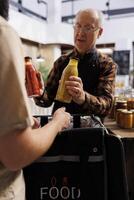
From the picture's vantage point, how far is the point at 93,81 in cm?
175

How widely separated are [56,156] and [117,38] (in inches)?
304

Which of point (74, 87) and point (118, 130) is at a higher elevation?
point (74, 87)

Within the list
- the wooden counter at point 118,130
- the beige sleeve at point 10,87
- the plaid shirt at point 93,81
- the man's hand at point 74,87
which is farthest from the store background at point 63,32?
the beige sleeve at point 10,87

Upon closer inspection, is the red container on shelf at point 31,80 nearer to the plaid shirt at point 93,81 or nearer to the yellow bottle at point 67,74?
the yellow bottle at point 67,74

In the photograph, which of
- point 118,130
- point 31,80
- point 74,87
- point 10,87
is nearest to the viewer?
point 10,87

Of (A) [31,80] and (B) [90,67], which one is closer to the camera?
(A) [31,80]

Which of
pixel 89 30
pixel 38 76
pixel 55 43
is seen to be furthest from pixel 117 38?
pixel 38 76

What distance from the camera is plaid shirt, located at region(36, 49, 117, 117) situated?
1654 millimetres

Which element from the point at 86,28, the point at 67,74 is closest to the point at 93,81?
the point at 86,28

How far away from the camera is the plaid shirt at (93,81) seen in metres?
1.65

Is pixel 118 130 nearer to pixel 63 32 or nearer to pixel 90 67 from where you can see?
pixel 90 67

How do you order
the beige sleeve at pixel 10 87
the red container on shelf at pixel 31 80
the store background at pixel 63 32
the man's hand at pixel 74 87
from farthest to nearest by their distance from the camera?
the store background at pixel 63 32 < the man's hand at pixel 74 87 < the red container on shelf at pixel 31 80 < the beige sleeve at pixel 10 87

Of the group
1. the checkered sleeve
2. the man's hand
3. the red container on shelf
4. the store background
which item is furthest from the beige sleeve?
the store background

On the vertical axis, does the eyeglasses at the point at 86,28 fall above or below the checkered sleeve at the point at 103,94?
above
